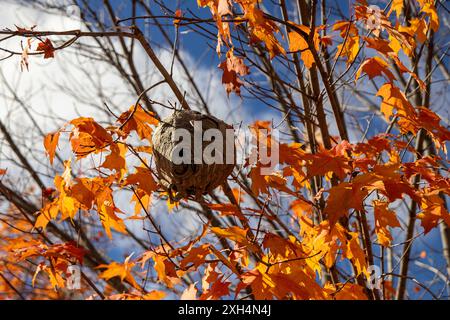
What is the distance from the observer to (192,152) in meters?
2.25

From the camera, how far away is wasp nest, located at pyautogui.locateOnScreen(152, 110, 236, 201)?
2238mm

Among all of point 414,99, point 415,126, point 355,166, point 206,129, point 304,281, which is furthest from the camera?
point 414,99

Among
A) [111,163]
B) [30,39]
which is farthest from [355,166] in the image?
[30,39]

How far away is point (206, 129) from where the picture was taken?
231cm

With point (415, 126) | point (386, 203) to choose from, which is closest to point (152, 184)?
point (386, 203)

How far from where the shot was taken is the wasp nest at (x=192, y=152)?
2238mm

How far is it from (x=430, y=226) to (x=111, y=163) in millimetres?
1760

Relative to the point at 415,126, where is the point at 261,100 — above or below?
above

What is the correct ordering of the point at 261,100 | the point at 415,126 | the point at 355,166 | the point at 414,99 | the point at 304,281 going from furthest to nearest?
the point at 414,99 < the point at 261,100 < the point at 415,126 < the point at 355,166 < the point at 304,281

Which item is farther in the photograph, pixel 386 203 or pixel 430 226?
pixel 386 203

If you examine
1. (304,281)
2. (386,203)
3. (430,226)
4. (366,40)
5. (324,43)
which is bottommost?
(304,281)

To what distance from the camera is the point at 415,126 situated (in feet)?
9.84
